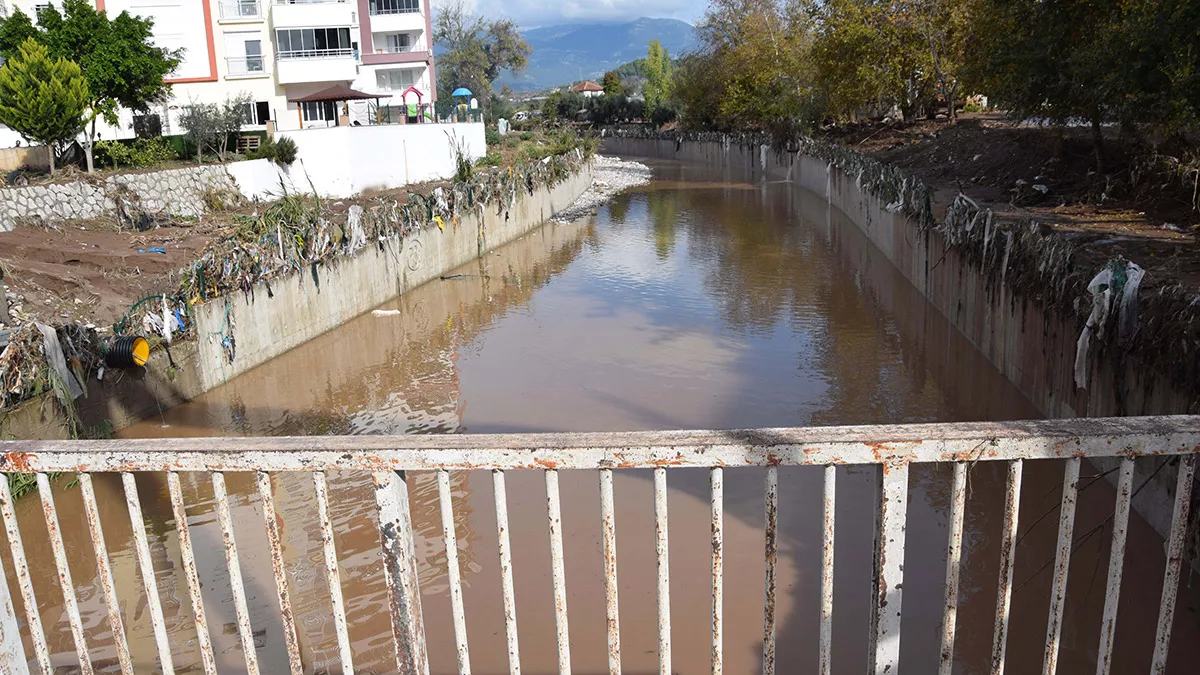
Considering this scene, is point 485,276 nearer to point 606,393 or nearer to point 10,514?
point 606,393

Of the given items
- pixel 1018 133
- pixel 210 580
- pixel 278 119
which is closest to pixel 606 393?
pixel 210 580

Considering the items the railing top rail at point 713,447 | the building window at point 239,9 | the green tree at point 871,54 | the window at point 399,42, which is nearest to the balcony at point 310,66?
the building window at point 239,9

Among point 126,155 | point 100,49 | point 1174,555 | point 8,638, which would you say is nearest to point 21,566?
point 8,638

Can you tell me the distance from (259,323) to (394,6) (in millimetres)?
43861

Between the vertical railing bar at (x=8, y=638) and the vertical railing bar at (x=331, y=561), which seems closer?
the vertical railing bar at (x=331, y=561)

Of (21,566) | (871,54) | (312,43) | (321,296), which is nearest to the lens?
(21,566)

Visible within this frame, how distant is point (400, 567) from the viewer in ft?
8.52

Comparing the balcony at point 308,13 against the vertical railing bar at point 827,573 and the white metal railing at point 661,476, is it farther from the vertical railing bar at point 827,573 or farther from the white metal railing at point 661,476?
the vertical railing bar at point 827,573

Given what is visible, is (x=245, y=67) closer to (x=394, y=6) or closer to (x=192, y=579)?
(x=394, y=6)

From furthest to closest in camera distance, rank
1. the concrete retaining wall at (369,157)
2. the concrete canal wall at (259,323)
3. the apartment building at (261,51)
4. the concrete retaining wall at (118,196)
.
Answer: the apartment building at (261,51) < the concrete retaining wall at (369,157) < the concrete retaining wall at (118,196) < the concrete canal wall at (259,323)

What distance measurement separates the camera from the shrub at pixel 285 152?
26.8m

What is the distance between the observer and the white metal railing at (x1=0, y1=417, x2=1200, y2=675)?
243 centimetres

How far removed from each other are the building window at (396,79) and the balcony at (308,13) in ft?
42.8

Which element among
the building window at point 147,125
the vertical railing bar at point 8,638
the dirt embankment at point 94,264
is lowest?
the dirt embankment at point 94,264
